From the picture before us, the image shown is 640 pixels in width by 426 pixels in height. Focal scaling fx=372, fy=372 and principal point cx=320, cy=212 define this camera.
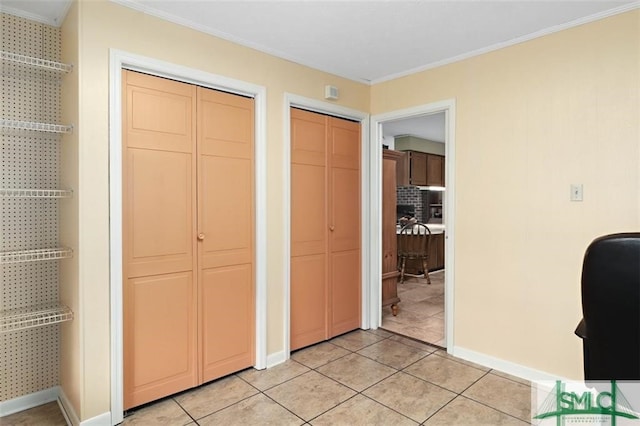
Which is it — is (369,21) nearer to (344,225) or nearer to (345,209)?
(345,209)

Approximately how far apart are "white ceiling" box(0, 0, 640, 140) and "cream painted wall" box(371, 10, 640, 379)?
0.15 metres

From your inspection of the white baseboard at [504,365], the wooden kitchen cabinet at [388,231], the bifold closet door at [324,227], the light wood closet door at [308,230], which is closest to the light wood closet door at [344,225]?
the bifold closet door at [324,227]

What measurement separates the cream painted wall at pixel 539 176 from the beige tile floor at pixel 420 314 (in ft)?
1.84

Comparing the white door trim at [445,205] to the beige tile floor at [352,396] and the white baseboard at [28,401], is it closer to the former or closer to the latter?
the beige tile floor at [352,396]

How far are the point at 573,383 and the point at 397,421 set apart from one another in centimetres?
130

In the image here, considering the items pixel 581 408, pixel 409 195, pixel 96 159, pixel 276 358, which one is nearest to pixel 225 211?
pixel 96 159

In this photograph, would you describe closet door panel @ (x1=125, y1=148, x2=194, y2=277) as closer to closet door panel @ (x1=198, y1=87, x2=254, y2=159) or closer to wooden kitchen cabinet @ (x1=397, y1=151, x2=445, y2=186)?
closet door panel @ (x1=198, y1=87, x2=254, y2=159)

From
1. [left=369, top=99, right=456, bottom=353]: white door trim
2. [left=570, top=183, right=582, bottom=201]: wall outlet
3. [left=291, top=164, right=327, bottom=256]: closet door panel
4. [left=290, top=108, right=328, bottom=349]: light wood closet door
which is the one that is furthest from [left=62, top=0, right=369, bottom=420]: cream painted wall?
[left=570, top=183, right=582, bottom=201]: wall outlet

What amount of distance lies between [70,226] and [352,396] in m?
2.08

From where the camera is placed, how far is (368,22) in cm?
250

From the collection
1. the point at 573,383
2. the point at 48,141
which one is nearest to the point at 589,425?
the point at 573,383

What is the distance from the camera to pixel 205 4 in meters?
2.28

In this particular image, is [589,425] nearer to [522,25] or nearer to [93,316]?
[522,25]

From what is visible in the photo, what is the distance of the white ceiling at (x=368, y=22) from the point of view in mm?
2266
